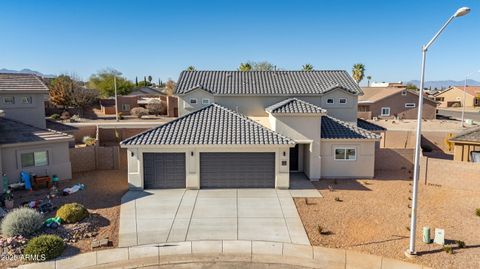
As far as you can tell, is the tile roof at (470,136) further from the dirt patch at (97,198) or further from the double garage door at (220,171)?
the dirt patch at (97,198)

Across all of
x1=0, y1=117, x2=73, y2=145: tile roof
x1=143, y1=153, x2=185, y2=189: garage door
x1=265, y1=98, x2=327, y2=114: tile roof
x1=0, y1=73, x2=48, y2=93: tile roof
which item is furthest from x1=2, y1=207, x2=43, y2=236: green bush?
x1=265, y1=98, x2=327, y2=114: tile roof

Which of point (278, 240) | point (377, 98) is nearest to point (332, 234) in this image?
point (278, 240)

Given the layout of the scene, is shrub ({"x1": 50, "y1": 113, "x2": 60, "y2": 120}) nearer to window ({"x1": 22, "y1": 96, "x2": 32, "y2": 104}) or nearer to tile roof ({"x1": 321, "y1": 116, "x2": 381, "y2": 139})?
window ({"x1": 22, "y1": 96, "x2": 32, "y2": 104})

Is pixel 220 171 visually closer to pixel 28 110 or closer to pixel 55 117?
pixel 28 110

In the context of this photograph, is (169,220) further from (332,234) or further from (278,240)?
(332,234)

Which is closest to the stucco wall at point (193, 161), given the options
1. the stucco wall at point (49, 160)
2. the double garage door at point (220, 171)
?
the double garage door at point (220, 171)

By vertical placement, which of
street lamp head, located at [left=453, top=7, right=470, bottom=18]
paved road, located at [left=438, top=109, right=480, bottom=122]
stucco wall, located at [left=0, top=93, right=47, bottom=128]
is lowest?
paved road, located at [left=438, top=109, right=480, bottom=122]
